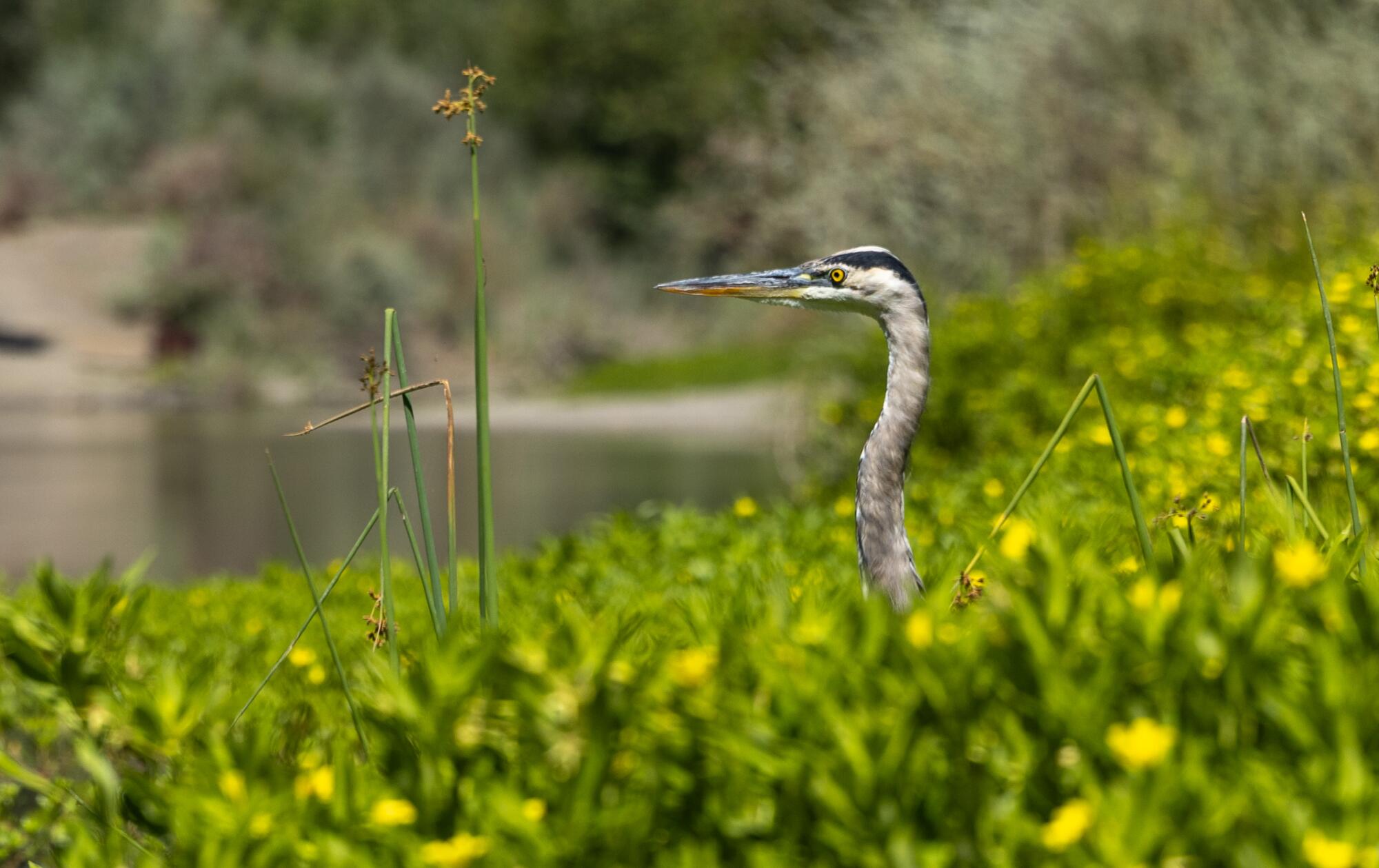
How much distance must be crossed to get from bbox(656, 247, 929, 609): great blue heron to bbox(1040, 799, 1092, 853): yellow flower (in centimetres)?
111

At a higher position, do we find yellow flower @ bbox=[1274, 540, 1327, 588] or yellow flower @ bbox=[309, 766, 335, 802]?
yellow flower @ bbox=[1274, 540, 1327, 588]

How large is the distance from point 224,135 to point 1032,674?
25.3 m

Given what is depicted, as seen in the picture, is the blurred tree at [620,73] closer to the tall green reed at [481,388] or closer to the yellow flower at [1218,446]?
the yellow flower at [1218,446]

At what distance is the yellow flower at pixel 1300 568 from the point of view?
1.63 meters

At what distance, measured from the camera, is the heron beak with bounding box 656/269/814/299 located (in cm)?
272

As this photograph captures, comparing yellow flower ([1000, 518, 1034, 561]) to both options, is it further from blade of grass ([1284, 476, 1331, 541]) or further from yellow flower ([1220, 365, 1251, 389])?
yellow flower ([1220, 365, 1251, 389])

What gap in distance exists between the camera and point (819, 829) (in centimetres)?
151

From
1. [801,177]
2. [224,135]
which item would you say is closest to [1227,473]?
[801,177]

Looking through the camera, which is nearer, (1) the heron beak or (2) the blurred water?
(1) the heron beak

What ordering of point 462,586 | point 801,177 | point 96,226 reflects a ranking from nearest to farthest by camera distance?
point 462,586, point 801,177, point 96,226

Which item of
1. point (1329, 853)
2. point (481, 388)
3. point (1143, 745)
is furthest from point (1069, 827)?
point (481, 388)

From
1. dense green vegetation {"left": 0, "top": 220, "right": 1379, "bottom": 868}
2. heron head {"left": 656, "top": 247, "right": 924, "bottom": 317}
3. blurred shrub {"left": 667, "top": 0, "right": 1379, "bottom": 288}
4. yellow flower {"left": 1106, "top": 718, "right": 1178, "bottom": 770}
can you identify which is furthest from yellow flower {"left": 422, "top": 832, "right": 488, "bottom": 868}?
blurred shrub {"left": 667, "top": 0, "right": 1379, "bottom": 288}

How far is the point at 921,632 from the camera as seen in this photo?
5.14ft

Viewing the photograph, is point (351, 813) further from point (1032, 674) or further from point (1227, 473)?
point (1227, 473)
